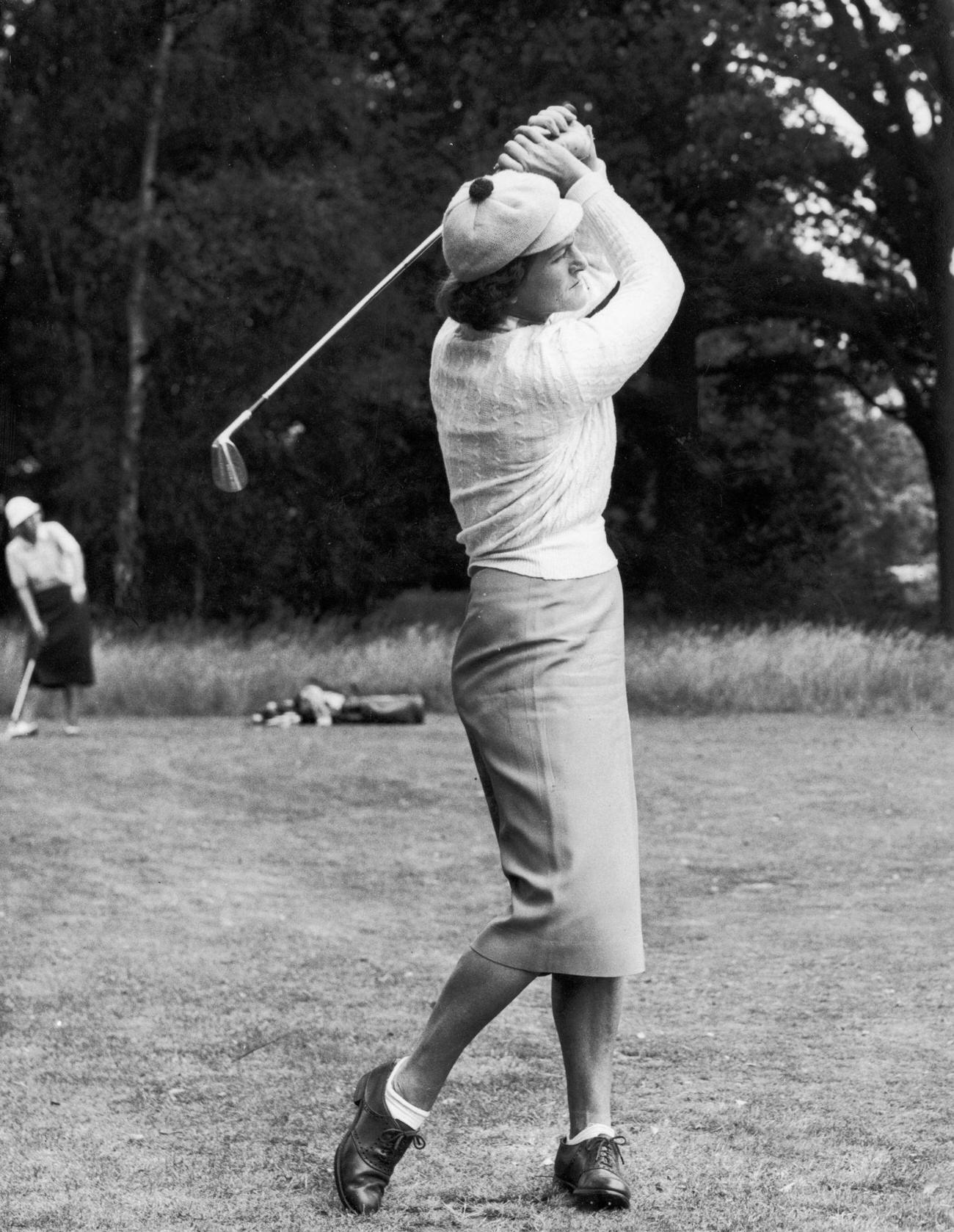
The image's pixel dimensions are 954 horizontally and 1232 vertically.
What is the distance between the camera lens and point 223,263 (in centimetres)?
2234

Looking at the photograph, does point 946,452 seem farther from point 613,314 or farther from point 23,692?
point 613,314

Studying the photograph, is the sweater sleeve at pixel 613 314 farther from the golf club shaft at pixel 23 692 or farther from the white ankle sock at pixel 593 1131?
the golf club shaft at pixel 23 692

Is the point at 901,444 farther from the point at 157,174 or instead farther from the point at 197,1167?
the point at 197,1167

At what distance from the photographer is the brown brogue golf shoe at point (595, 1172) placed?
320cm

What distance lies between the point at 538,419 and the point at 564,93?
17.0 metres

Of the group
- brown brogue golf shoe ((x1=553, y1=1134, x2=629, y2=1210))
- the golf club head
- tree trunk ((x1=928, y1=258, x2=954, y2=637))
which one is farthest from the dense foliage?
brown brogue golf shoe ((x1=553, y1=1134, x2=629, y2=1210))

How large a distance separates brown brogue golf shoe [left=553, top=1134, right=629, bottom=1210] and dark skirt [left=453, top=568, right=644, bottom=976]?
0.34 meters

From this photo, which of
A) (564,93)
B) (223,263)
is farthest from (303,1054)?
(223,263)

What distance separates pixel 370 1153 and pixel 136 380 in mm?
20780

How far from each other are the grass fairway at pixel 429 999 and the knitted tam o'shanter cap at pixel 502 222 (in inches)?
66.7

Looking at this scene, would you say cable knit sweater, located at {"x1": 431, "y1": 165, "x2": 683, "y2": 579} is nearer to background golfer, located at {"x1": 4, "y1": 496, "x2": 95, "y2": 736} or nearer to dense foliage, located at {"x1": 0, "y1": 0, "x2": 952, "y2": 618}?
background golfer, located at {"x1": 4, "y1": 496, "x2": 95, "y2": 736}

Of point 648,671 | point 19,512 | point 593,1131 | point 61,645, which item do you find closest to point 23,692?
point 61,645

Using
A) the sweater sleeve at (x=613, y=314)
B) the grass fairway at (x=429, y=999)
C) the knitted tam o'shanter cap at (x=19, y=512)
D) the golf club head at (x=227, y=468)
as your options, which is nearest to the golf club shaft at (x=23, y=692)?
the knitted tam o'shanter cap at (x=19, y=512)

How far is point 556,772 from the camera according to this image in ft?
10.3
